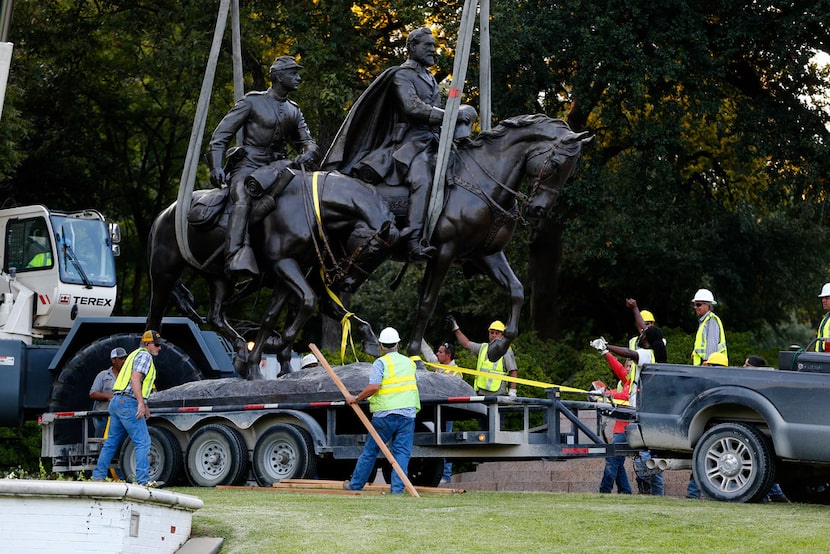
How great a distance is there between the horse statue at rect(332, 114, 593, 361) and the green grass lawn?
12.1 feet

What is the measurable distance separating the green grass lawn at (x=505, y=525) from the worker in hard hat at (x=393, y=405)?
1.05 meters

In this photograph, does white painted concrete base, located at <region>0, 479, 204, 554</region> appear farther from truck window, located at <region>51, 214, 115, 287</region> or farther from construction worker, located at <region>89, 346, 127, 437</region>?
truck window, located at <region>51, 214, 115, 287</region>

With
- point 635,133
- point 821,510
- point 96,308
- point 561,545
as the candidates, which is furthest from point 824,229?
point 561,545

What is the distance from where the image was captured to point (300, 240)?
17.1m

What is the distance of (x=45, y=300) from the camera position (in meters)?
22.6

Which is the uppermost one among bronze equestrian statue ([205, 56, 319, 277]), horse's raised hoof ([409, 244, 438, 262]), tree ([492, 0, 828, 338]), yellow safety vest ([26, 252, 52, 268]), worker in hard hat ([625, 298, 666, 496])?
tree ([492, 0, 828, 338])

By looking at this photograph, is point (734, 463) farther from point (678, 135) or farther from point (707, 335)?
point (678, 135)

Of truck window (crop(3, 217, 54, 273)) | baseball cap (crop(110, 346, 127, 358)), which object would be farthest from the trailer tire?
baseball cap (crop(110, 346, 127, 358))

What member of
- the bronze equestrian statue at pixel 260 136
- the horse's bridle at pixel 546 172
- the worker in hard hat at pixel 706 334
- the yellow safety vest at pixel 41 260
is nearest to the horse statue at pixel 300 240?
the bronze equestrian statue at pixel 260 136

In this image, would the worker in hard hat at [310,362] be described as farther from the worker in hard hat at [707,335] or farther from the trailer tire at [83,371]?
the worker in hard hat at [707,335]

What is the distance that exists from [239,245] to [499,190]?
307 cm

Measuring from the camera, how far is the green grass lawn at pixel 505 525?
35.2 feet

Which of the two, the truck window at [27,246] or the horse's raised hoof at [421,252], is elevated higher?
the truck window at [27,246]

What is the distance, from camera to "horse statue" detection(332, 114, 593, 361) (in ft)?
54.6
